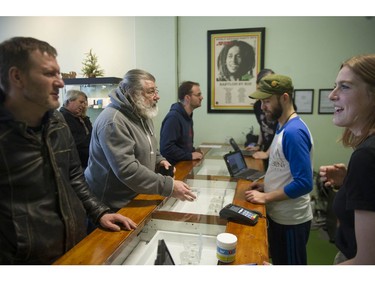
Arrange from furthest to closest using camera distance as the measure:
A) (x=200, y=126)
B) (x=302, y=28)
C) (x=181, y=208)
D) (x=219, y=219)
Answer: (x=200, y=126) → (x=302, y=28) → (x=181, y=208) → (x=219, y=219)

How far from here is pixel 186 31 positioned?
326cm

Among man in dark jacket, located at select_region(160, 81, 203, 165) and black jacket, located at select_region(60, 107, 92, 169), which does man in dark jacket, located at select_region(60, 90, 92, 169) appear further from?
man in dark jacket, located at select_region(160, 81, 203, 165)

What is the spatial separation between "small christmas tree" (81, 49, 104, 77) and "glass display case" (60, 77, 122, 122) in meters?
0.17

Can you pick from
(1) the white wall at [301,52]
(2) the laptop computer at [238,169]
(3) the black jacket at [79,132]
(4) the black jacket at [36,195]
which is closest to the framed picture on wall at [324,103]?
(1) the white wall at [301,52]

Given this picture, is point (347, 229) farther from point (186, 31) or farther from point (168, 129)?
point (186, 31)

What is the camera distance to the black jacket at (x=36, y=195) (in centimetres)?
82

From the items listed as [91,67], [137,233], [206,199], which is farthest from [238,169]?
[91,67]

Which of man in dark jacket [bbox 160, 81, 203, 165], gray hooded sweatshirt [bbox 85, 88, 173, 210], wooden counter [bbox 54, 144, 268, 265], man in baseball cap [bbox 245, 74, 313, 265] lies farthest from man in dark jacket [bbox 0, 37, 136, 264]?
man in dark jacket [bbox 160, 81, 203, 165]

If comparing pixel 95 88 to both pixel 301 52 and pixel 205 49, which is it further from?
pixel 301 52
